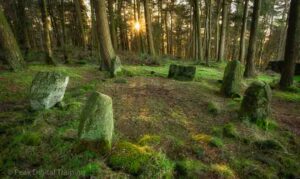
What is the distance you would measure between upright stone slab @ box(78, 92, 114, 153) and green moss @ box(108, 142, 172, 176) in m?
0.31

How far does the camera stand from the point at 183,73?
1067 cm

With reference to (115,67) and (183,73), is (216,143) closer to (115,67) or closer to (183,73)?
(183,73)

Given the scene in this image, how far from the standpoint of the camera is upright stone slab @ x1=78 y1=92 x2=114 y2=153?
4023 millimetres

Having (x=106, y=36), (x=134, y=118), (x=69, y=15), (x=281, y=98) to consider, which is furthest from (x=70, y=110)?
(x=69, y=15)

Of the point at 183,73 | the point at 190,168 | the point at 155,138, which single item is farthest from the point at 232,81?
the point at 190,168

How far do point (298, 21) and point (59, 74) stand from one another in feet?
34.1

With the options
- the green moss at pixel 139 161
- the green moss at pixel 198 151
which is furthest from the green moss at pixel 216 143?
the green moss at pixel 139 161

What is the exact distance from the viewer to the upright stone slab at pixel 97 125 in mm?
4023

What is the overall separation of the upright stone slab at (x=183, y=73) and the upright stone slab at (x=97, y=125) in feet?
22.6

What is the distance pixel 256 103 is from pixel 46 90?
6171mm

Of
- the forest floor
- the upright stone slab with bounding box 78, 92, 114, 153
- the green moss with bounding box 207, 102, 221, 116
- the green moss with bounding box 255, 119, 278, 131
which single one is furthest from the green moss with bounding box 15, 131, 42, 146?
the green moss with bounding box 255, 119, 278, 131

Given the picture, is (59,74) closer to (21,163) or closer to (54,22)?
(21,163)

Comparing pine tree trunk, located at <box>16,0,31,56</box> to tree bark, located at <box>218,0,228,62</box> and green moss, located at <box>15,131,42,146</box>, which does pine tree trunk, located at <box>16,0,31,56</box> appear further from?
tree bark, located at <box>218,0,228,62</box>

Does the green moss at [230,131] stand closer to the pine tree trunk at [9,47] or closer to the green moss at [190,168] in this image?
the green moss at [190,168]
